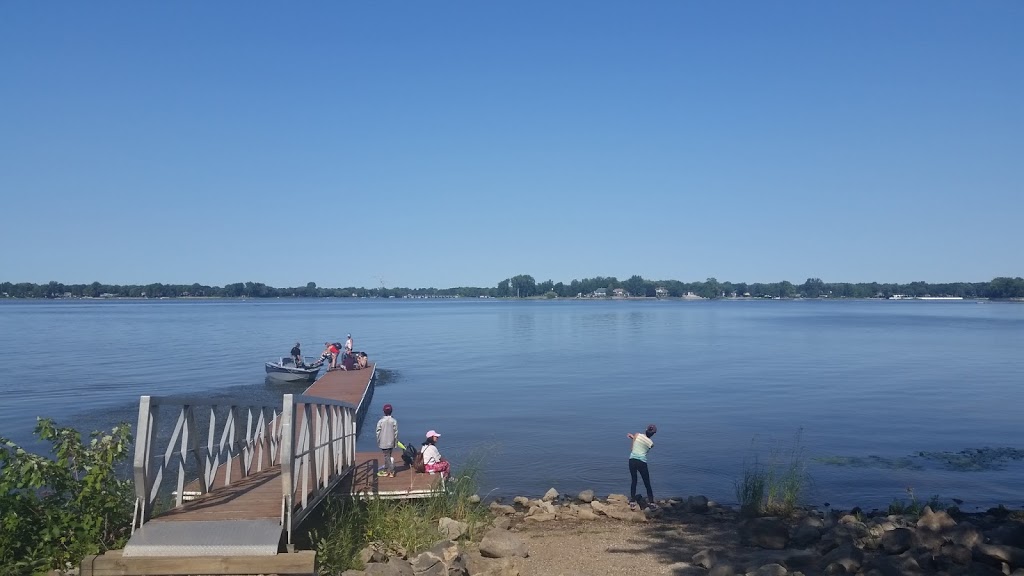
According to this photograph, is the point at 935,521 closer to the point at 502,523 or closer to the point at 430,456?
the point at 502,523

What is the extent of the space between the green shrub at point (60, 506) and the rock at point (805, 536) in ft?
26.3

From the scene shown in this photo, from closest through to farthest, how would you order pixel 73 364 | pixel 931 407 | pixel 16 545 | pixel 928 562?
pixel 16 545 < pixel 928 562 < pixel 931 407 < pixel 73 364

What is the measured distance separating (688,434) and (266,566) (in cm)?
1719

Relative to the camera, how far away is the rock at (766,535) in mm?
10555

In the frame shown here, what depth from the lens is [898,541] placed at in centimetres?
941

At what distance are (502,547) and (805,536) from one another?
3.94m

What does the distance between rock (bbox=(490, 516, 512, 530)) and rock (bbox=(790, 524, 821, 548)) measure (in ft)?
13.3

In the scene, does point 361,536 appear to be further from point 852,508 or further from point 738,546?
point 852,508

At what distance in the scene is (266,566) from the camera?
23.3 ft

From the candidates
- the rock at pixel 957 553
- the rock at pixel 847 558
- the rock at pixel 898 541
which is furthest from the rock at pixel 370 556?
the rock at pixel 957 553

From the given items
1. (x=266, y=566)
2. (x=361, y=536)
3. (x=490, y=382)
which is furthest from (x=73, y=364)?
(x=266, y=566)

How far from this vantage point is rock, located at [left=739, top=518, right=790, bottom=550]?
10.6m

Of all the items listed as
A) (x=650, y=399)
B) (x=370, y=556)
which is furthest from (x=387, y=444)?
(x=650, y=399)

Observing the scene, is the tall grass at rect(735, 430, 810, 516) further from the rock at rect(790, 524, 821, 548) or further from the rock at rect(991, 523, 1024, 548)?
the rock at rect(991, 523, 1024, 548)
